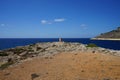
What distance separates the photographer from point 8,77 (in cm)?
1675

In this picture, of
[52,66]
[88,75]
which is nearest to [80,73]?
[88,75]

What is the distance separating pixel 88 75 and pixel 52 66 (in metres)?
5.40

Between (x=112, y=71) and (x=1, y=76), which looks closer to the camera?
(x=112, y=71)

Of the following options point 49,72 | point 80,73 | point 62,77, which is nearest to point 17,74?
point 49,72

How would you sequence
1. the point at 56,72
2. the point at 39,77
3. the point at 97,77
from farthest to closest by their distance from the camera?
1. the point at 56,72
2. the point at 39,77
3. the point at 97,77

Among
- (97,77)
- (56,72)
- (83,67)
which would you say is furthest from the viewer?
(83,67)

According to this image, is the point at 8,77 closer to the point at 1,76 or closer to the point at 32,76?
the point at 1,76

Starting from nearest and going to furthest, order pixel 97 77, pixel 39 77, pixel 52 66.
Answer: pixel 97 77
pixel 39 77
pixel 52 66

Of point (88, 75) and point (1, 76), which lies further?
point (1, 76)

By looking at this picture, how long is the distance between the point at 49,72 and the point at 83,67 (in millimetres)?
3705

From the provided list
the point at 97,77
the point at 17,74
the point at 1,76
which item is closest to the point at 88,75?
the point at 97,77

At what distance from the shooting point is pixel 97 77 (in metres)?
14.0

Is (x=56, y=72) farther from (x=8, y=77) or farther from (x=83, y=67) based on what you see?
(x=8, y=77)

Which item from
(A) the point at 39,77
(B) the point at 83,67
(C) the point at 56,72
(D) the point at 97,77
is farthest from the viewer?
(B) the point at 83,67
